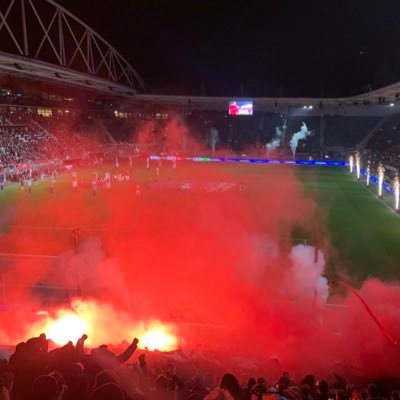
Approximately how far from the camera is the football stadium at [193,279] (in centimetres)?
467

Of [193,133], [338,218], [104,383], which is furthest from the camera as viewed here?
[193,133]

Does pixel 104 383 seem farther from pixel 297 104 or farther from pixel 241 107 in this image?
pixel 297 104

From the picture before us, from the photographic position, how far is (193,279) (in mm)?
11453

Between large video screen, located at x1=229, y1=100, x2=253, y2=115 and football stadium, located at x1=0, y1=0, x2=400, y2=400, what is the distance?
12.5 meters

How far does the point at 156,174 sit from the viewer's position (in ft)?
116

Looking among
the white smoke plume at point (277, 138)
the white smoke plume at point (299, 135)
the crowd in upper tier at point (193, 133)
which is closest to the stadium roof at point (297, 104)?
the crowd in upper tier at point (193, 133)

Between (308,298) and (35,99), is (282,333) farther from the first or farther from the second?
(35,99)

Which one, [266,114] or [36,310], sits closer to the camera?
[36,310]

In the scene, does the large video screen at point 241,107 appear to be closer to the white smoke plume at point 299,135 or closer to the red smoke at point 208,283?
the white smoke plume at point 299,135

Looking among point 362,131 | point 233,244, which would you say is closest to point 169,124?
point 362,131

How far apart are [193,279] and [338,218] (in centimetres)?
1100

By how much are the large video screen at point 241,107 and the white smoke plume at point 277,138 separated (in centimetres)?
756

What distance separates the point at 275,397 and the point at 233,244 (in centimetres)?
1096

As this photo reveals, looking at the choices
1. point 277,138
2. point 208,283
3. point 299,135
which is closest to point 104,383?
point 208,283
